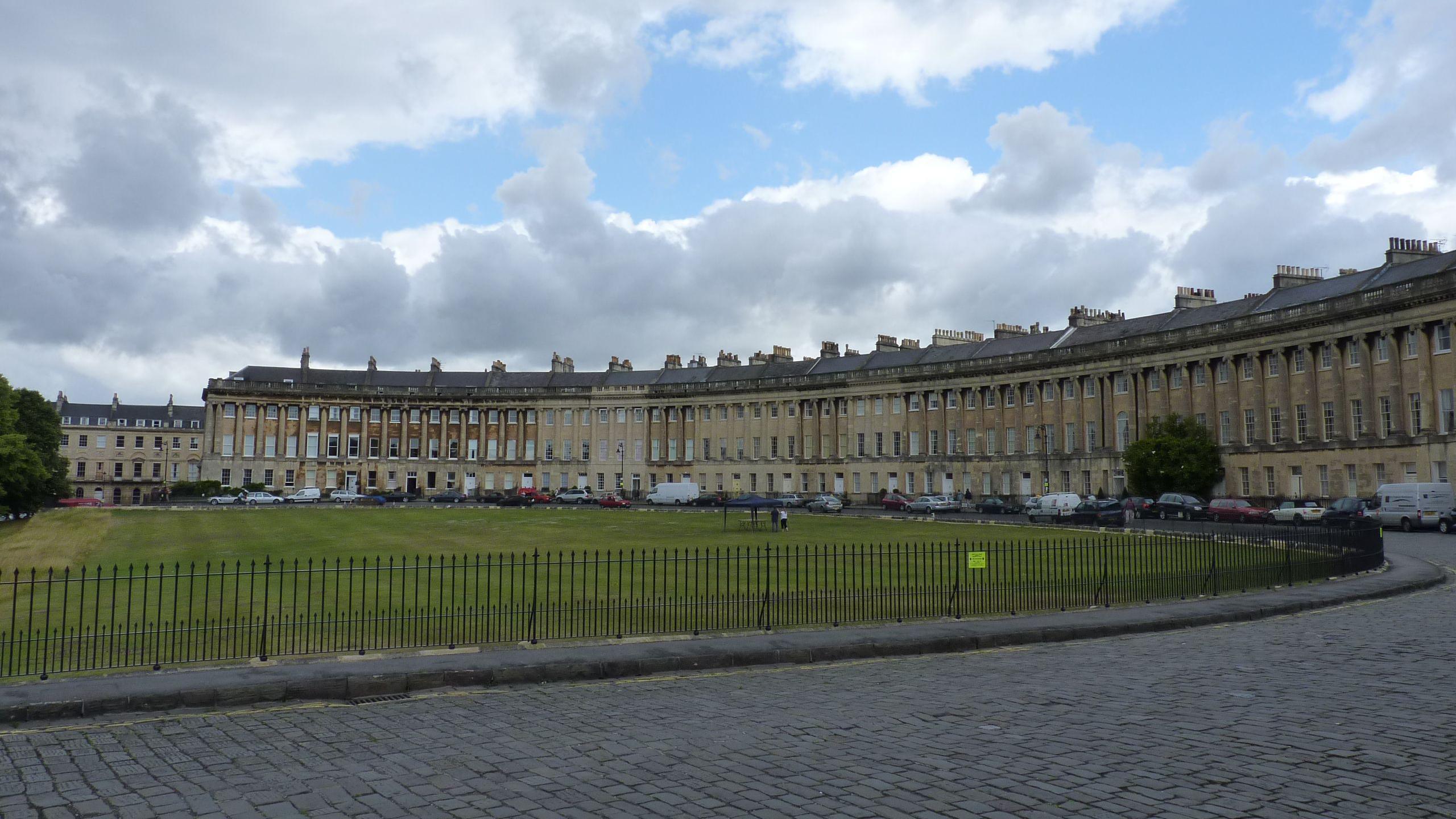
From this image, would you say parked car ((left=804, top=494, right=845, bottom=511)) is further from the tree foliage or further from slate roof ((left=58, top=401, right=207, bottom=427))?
slate roof ((left=58, top=401, right=207, bottom=427))

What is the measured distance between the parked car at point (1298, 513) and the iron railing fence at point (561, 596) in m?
20.3

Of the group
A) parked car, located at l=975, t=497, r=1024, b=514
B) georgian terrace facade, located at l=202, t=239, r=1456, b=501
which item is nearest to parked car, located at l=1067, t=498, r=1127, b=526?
parked car, located at l=975, t=497, r=1024, b=514

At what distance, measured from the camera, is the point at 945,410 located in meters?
84.6

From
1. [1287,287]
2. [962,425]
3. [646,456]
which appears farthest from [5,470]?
[1287,287]

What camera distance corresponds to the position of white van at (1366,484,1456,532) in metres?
41.6

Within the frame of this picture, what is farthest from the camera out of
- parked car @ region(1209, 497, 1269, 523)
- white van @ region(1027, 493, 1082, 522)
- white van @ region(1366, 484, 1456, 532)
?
white van @ region(1027, 493, 1082, 522)

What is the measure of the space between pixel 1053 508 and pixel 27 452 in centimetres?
6648

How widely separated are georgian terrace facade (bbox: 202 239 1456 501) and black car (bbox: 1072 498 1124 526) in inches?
592

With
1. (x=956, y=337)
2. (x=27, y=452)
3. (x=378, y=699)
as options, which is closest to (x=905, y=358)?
(x=956, y=337)

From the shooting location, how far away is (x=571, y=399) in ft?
351

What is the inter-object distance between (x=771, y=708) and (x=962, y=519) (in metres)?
42.8

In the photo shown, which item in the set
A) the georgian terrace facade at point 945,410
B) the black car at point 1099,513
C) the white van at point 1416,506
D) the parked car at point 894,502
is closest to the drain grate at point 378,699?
the black car at point 1099,513

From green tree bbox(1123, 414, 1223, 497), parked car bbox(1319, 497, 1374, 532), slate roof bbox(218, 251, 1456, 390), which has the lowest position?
parked car bbox(1319, 497, 1374, 532)

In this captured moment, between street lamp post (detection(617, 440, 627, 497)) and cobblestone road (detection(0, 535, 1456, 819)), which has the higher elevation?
street lamp post (detection(617, 440, 627, 497))
